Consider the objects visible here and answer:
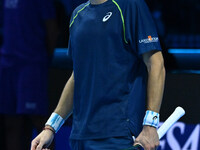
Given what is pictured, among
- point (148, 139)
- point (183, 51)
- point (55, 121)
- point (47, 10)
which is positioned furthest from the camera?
point (47, 10)

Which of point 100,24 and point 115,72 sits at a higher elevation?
point 100,24

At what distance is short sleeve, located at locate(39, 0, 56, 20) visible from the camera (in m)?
4.73

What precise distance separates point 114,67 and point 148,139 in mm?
395

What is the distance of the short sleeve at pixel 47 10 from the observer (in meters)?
4.73

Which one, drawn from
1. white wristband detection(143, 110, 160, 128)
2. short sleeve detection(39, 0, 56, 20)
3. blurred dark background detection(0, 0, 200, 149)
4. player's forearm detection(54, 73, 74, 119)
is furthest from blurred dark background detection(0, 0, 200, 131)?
white wristband detection(143, 110, 160, 128)

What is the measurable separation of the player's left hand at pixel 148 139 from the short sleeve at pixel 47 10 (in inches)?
98.3

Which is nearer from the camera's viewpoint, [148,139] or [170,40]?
[148,139]

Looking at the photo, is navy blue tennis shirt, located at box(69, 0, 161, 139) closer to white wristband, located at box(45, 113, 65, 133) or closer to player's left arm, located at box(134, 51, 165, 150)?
player's left arm, located at box(134, 51, 165, 150)

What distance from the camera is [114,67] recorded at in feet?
8.42

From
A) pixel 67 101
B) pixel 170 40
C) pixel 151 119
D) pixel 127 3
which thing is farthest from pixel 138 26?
pixel 170 40

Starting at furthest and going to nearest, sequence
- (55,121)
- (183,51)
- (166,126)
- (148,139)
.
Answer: (183,51) < (55,121) < (166,126) < (148,139)

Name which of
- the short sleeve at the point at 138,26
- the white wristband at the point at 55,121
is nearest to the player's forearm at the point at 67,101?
the white wristband at the point at 55,121

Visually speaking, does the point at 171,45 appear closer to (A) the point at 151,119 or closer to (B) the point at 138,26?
(B) the point at 138,26

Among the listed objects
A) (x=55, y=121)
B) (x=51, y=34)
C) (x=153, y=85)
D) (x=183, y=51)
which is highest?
(x=153, y=85)
